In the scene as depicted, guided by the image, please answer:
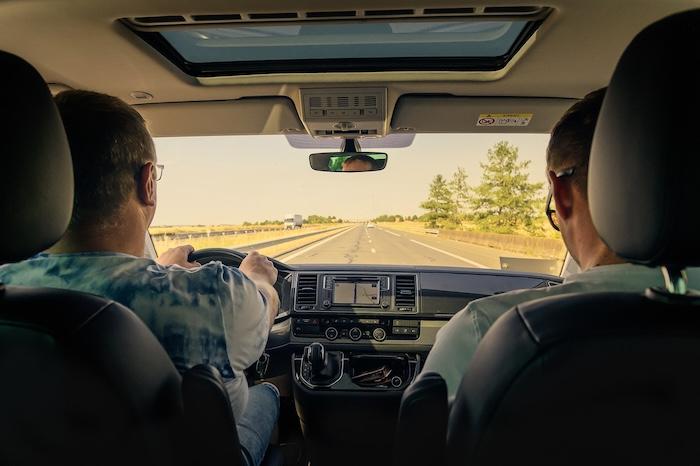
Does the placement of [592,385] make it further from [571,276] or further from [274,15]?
[274,15]

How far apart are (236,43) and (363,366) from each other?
284cm

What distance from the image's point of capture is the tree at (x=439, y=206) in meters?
9.27

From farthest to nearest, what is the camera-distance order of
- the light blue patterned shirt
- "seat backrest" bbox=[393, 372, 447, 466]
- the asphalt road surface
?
1. the asphalt road surface
2. the light blue patterned shirt
3. "seat backrest" bbox=[393, 372, 447, 466]

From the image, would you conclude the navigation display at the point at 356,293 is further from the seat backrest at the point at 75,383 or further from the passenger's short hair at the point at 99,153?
the seat backrest at the point at 75,383

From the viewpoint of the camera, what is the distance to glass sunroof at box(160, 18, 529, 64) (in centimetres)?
310

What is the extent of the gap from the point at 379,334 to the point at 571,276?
2622 mm

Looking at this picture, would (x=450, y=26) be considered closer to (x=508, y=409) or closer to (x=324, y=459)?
(x=508, y=409)

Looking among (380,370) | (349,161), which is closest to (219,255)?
(349,161)

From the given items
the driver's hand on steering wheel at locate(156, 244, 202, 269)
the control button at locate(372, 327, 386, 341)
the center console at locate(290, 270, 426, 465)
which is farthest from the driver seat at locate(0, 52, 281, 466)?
the control button at locate(372, 327, 386, 341)

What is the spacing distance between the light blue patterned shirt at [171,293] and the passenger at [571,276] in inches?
28.3

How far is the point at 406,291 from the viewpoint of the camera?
3963mm

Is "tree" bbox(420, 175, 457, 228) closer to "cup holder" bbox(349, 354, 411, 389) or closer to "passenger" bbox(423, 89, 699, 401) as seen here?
"cup holder" bbox(349, 354, 411, 389)

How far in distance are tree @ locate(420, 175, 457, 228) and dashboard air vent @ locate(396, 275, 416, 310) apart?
482 cm

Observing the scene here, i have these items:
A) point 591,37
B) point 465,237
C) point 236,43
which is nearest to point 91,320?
point 236,43
